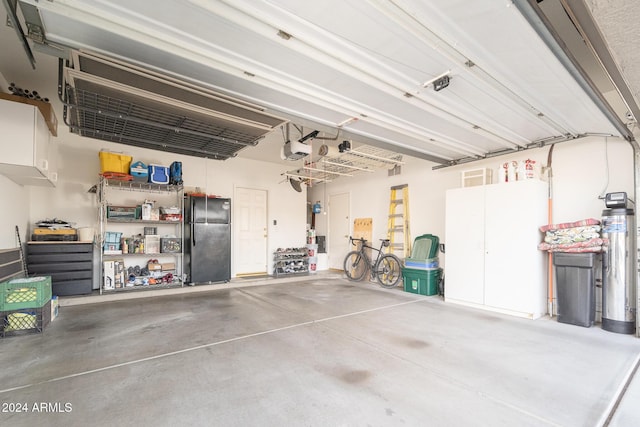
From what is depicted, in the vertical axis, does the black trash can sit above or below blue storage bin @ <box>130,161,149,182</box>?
below

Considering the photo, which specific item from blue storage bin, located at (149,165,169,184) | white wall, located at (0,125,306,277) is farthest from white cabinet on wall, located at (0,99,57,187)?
blue storage bin, located at (149,165,169,184)

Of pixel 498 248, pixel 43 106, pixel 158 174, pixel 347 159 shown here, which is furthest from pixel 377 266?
pixel 43 106

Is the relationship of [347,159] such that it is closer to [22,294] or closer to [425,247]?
[425,247]

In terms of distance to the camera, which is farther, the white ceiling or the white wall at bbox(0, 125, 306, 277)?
the white wall at bbox(0, 125, 306, 277)

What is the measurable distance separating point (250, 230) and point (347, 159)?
333 cm

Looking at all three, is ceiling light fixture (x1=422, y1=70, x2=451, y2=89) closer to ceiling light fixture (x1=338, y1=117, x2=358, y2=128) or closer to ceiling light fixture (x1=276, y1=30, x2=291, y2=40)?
ceiling light fixture (x1=338, y1=117, x2=358, y2=128)

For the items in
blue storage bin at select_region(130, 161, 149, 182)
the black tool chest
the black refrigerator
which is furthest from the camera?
the black refrigerator

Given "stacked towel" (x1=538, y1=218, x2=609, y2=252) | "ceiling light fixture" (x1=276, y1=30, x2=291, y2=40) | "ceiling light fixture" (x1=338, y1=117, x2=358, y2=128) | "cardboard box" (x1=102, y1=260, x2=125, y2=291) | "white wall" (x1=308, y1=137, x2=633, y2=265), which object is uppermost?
"ceiling light fixture" (x1=276, y1=30, x2=291, y2=40)

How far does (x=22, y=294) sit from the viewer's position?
320 cm

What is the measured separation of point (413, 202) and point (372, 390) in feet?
16.0

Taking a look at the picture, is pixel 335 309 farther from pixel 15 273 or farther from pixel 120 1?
pixel 15 273

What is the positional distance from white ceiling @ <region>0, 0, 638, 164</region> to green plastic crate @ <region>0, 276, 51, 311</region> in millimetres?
2782

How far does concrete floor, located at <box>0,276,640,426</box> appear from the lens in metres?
1.84

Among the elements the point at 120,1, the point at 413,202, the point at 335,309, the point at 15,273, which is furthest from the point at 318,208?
the point at 120,1
